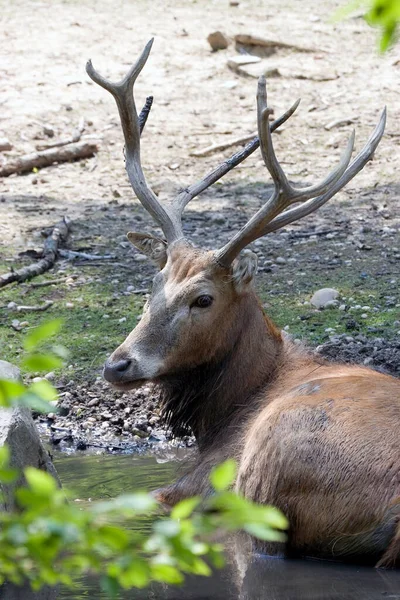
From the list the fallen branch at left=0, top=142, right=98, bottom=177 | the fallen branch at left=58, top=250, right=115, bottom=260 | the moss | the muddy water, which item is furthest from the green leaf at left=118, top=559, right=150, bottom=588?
the fallen branch at left=0, top=142, right=98, bottom=177

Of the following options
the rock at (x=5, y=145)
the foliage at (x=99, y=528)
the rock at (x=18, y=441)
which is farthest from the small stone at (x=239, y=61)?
the foliage at (x=99, y=528)

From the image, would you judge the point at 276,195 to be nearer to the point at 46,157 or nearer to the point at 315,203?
the point at 315,203

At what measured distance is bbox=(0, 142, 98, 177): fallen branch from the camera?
Answer: 44.1 ft

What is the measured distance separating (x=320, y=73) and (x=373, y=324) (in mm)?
7975

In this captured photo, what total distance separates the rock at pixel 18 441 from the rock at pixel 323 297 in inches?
160

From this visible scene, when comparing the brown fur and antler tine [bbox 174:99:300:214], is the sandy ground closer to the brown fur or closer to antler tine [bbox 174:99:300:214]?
antler tine [bbox 174:99:300:214]

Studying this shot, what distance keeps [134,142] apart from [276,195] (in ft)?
4.29

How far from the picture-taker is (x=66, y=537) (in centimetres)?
185

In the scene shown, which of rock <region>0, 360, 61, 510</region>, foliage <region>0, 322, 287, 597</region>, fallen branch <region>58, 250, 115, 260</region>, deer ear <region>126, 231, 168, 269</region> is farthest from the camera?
fallen branch <region>58, 250, 115, 260</region>

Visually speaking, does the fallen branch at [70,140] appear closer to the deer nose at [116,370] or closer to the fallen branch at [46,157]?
the fallen branch at [46,157]

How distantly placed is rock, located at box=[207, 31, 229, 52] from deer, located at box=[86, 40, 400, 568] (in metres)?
9.60

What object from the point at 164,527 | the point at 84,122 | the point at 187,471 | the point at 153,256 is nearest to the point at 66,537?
the point at 164,527

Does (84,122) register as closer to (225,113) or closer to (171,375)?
(225,113)

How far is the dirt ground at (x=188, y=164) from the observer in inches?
359
